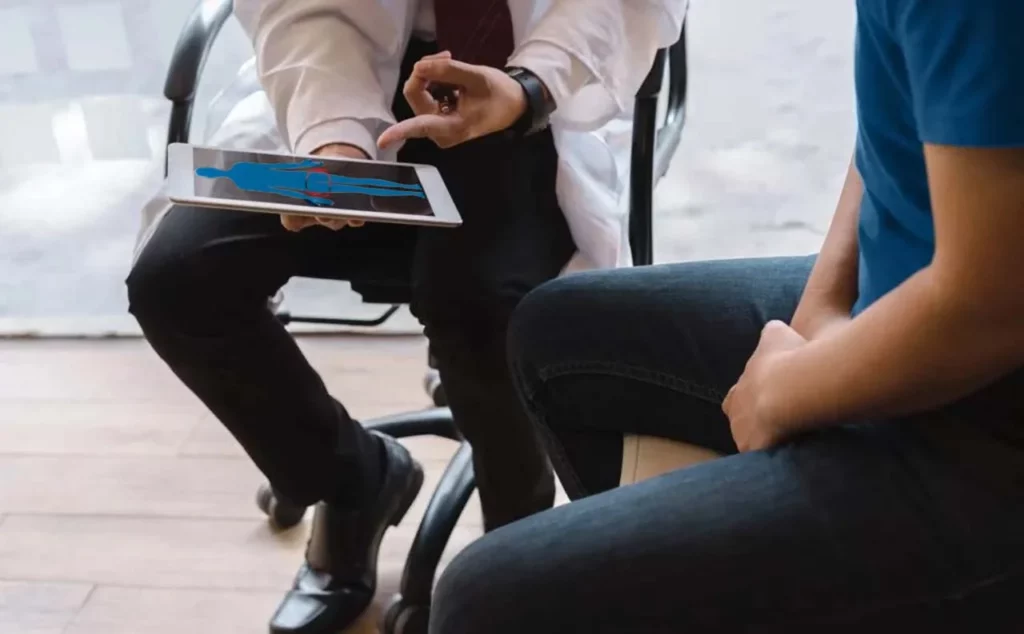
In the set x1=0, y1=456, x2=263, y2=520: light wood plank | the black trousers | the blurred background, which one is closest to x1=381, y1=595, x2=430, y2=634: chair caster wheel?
the black trousers

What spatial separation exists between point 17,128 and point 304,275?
55.7 inches

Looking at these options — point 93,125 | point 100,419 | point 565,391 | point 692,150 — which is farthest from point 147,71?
point 565,391

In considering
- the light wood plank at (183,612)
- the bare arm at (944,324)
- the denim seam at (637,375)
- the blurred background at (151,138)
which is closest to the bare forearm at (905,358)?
the bare arm at (944,324)

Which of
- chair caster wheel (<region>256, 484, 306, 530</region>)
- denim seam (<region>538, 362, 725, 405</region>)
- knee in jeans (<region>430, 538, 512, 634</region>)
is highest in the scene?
denim seam (<region>538, 362, 725, 405</region>)

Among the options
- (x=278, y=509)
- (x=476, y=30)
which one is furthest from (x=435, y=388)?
(x=476, y=30)

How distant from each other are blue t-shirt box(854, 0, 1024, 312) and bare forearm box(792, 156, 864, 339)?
0.03 metres

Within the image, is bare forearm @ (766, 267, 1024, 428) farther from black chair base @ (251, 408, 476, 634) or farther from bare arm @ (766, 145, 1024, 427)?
black chair base @ (251, 408, 476, 634)

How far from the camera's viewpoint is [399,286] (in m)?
0.98

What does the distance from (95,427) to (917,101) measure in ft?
4.51

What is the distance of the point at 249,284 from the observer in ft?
3.28

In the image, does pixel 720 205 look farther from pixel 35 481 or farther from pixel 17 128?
pixel 17 128

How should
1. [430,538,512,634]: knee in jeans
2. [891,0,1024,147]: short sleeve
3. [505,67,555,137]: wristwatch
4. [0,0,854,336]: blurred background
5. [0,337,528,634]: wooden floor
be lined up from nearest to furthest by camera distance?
[891,0,1024,147]: short sleeve < [430,538,512,634]: knee in jeans < [505,67,555,137]: wristwatch < [0,337,528,634]: wooden floor < [0,0,854,336]: blurred background

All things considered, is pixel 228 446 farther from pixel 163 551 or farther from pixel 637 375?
pixel 637 375

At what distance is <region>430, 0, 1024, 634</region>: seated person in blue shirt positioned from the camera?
1.64 feet
